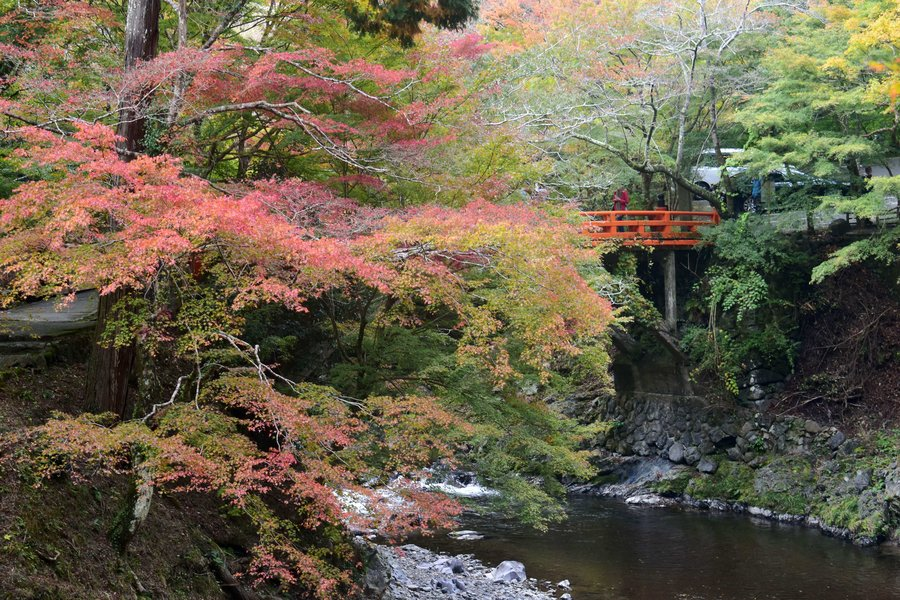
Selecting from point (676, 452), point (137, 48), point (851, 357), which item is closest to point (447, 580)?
point (137, 48)

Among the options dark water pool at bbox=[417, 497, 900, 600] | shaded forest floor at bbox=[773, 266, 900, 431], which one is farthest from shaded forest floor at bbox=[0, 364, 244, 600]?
shaded forest floor at bbox=[773, 266, 900, 431]

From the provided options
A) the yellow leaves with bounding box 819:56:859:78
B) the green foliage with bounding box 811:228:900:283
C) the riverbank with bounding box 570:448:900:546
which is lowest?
the riverbank with bounding box 570:448:900:546

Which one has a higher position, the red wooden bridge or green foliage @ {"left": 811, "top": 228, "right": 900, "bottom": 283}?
the red wooden bridge

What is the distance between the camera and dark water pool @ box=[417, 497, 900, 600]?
39.4ft

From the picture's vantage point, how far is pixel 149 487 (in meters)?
6.82

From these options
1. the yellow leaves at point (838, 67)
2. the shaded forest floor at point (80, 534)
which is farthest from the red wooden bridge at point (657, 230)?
the shaded forest floor at point (80, 534)

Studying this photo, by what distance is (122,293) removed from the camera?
827 cm

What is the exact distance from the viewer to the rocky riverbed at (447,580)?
1121 centimetres

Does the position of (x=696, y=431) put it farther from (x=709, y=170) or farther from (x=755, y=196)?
(x=709, y=170)

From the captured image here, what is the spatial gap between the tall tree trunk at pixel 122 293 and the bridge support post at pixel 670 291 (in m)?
14.2

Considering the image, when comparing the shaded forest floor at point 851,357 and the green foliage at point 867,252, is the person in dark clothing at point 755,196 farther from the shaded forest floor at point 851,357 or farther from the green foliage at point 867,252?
the green foliage at point 867,252

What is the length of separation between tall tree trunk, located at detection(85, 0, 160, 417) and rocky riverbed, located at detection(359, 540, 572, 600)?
413 centimetres

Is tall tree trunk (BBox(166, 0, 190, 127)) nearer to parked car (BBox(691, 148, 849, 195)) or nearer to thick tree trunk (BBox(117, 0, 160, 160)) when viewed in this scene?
thick tree trunk (BBox(117, 0, 160, 160))

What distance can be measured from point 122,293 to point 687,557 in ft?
33.3
